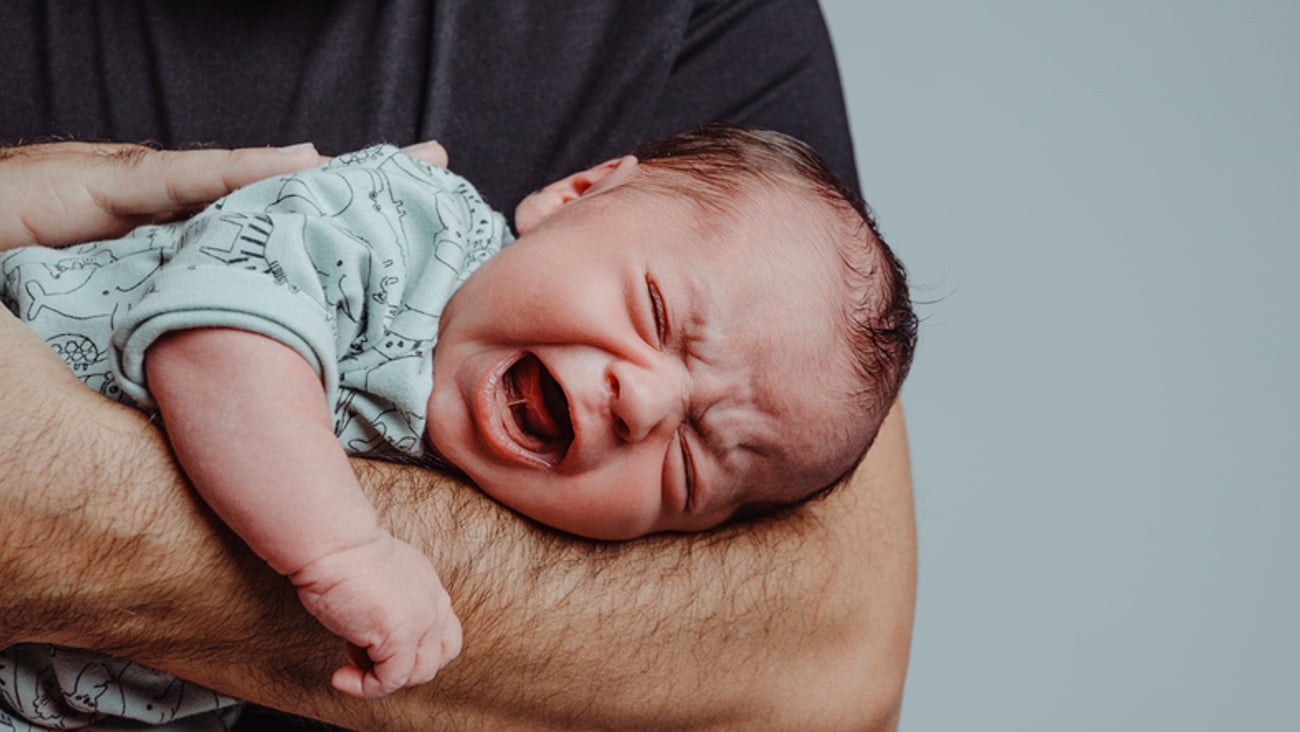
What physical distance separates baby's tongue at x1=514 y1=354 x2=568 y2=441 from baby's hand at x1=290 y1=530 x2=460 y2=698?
0.78 feet

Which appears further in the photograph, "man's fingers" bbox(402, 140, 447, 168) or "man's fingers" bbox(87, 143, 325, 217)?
"man's fingers" bbox(402, 140, 447, 168)

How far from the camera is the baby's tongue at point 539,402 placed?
46.6 inches

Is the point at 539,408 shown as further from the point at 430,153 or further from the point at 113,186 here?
the point at 113,186

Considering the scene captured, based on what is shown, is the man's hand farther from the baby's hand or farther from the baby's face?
the baby's hand

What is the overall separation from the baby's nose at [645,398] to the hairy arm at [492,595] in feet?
0.62

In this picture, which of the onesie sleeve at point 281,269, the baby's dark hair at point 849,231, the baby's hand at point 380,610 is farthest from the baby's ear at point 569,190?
the baby's hand at point 380,610

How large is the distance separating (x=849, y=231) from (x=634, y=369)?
1.09 ft

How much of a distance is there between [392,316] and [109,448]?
297mm

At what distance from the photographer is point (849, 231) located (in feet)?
4.22

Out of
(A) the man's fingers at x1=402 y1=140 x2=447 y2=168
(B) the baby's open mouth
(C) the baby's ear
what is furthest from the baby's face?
(A) the man's fingers at x1=402 y1=140 x2=447 y2=168

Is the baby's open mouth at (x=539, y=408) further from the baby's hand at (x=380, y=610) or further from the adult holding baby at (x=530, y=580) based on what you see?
the baby's hand at (x=380, y=610)

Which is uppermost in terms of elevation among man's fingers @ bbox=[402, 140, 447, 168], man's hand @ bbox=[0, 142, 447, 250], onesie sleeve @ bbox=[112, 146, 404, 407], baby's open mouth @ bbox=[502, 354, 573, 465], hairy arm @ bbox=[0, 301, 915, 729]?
onesie sleeve @ bbox=[112, 146, 404, 407]

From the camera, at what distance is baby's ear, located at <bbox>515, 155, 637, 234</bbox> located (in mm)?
1348


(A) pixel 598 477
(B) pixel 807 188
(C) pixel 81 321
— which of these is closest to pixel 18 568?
(C) pixel 81 321
